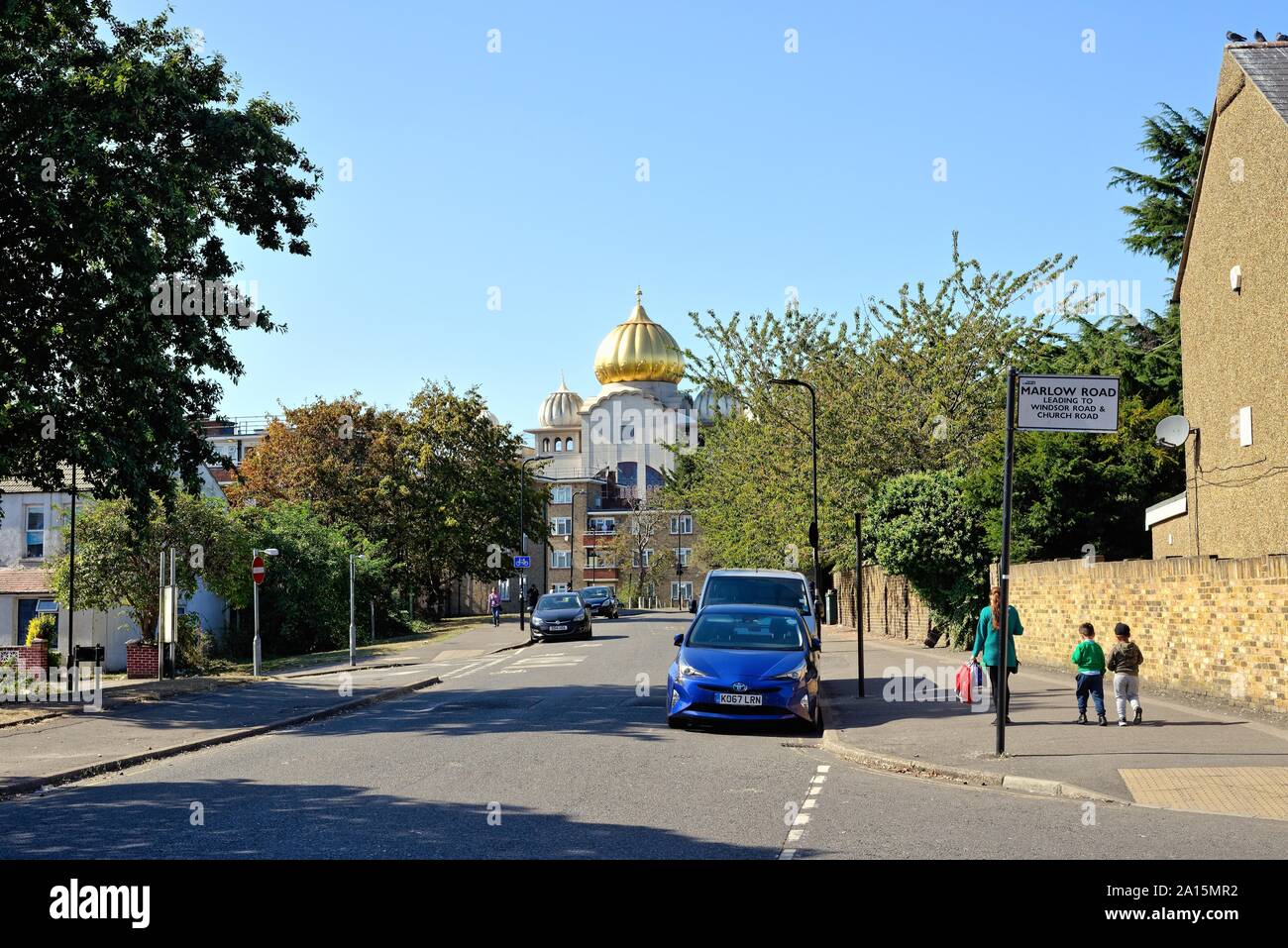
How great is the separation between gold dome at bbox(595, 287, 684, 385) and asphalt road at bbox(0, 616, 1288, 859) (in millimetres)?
98308

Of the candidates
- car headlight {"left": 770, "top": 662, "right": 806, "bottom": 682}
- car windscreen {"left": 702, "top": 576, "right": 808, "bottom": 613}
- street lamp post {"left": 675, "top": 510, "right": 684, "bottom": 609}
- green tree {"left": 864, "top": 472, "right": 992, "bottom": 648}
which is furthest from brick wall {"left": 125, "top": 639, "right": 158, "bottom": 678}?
street lamp post {"left": 675, "top": 510, "right": 684, "bottom": 609}

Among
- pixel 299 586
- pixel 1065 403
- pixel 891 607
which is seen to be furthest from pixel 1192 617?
pixel 299 586

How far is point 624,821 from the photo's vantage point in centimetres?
989

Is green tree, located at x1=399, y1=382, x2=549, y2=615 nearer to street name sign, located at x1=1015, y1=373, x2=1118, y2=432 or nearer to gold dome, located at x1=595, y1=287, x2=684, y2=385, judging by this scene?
gold dome, located at x1=595, y1=287, x2=684, y2=385

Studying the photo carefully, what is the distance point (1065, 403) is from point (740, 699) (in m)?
5.90

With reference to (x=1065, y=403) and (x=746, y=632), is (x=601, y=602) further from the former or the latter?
(x=1065, y=403)

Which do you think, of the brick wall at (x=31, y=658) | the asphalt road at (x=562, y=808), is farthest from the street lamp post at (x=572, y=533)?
the asphalt road at (x=562, y=808)

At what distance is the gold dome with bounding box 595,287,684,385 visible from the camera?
114938 millimetres

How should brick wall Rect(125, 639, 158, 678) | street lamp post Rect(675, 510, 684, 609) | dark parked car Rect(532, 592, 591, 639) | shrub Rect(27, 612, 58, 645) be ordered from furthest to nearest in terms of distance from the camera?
street lamp post Rect(675, 510, 684, 609)
dark parked car Rect(532, 592, 591, 639)
shrub Rect(27, 612, 58, 645)
brick wall Rect(125, 639, 158, 678)

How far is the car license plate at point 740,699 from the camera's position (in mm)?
16516

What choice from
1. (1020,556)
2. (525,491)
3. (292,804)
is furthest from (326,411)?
(292,804)

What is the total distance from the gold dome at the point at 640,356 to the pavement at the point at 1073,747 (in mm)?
93512

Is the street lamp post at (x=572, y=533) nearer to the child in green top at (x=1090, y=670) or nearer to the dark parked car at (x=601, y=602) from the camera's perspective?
the dark parked car at (x=601, y=602)

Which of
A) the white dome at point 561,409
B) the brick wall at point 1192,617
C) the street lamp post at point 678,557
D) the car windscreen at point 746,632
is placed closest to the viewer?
the brick wall at point 1192,617
